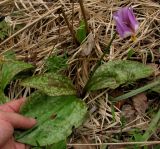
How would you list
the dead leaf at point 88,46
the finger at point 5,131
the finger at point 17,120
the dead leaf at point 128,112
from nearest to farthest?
the finger at point 5,131, the finger at point 17,120, the dead leaf at point 128,112, the dead leaf at point 88,46

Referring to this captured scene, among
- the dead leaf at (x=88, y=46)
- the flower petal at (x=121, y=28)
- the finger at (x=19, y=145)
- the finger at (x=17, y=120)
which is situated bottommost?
the finger at (x=19, y=145)

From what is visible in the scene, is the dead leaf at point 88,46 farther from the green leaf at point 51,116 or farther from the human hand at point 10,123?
the human hand at point 10,123

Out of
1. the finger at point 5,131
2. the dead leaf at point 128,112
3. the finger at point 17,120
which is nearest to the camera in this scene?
the finger at point 5,131

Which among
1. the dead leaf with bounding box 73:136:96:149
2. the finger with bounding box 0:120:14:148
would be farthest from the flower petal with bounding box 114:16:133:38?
the finger with bounding box 0:120:14:148


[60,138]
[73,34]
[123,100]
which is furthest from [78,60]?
[60,138]

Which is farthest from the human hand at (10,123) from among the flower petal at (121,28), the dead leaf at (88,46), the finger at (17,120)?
the flower petal at (121,28)

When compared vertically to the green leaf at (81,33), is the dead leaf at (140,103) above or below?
below

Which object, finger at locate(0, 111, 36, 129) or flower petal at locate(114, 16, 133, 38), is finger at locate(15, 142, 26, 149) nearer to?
finger at locate(0, 111, 36, 129)

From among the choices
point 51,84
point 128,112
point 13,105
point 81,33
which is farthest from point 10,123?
point 81,33

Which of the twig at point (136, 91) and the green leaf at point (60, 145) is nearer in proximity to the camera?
the green leaf at point (60, 145)
